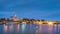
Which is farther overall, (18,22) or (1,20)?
(18,22)

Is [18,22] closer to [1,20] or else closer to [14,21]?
[14,21]

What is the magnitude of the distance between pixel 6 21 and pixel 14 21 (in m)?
14.5

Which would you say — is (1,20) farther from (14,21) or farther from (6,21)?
(14,21)

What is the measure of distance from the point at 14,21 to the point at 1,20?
24.9 m

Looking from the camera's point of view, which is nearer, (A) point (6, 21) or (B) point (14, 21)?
(A) point (6, 21)

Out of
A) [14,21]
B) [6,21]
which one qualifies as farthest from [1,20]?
[14,21]

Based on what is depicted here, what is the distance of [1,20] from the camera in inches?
6949

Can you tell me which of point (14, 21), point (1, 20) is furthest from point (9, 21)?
point (1, 20)

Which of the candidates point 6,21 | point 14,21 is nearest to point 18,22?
point 14,21

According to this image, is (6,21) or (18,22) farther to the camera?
(18,22)

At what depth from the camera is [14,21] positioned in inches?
7849

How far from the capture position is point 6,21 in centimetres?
18638

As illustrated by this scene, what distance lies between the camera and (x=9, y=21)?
639 feet

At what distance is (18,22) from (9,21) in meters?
9.79
